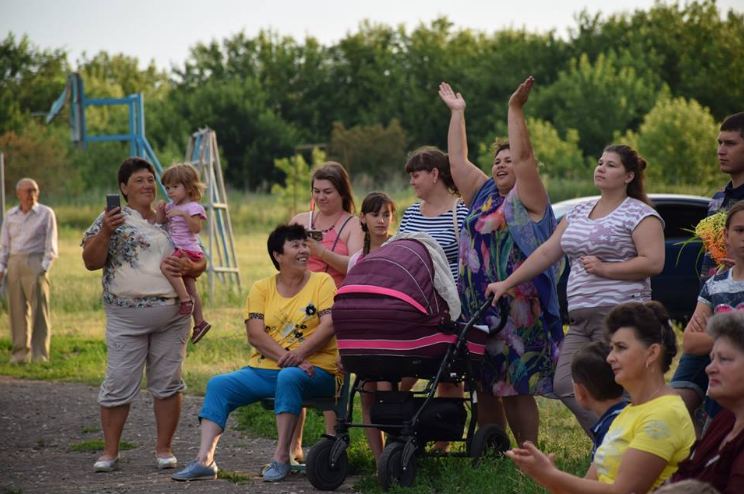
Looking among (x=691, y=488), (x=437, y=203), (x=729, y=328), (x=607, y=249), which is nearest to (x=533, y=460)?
(x=729, y=328)

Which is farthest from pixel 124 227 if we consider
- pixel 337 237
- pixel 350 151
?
pixel 350 151

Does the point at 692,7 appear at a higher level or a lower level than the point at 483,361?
higher

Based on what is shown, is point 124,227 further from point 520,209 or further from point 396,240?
point 520,209

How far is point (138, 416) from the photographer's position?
9.70 m

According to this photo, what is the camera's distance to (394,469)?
6.22m

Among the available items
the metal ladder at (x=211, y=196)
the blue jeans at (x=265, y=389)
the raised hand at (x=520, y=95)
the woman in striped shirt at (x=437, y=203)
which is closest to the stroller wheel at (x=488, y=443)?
the woman in striped shirt at (x=437, y=203)

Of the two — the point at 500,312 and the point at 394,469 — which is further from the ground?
the point at 500,312

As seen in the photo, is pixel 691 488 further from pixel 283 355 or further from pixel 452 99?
pixel 452 99

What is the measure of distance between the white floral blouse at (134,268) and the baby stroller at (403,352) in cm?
144

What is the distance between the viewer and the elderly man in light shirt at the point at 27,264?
12.8 metres

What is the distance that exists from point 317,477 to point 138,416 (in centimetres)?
374

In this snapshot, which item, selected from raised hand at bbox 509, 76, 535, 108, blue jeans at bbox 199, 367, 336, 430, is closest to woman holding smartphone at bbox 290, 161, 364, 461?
blue jeans at bbox 199, 367, 336, 430

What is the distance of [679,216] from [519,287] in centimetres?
746

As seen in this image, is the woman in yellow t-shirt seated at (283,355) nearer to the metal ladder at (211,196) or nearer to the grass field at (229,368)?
the grass field at (229,368)
